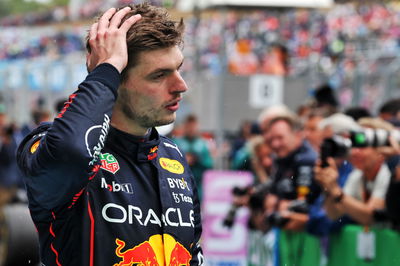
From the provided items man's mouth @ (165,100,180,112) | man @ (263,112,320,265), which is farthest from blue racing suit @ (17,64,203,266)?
man @ (263,112,320,265)

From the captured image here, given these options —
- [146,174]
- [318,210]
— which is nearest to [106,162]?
[146,174]

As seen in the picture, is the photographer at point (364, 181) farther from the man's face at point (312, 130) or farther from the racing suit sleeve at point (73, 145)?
the racing suit sleeve at point (73, 145)

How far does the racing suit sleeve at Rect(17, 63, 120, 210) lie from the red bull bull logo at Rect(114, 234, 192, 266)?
31 cm

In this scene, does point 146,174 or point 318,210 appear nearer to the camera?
point 146,174

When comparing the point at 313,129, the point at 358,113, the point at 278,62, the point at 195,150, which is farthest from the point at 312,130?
the point at 278,62

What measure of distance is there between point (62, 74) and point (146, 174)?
59.3 feet

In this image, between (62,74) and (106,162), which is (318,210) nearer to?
(106,162)

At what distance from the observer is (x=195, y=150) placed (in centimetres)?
1191

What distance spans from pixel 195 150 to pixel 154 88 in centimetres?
916

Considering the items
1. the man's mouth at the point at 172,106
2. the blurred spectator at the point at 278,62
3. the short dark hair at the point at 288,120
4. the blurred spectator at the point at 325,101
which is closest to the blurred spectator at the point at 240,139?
the blurred spectator at the point at 278,62

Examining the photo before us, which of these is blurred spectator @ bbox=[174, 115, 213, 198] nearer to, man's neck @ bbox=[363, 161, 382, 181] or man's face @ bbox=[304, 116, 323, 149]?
man's face @ bbox=[304, 116, 323, 149]

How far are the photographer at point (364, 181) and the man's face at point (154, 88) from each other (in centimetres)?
319

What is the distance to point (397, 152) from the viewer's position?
18.4ft

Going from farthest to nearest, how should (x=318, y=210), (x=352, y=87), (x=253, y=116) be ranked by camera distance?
(x=253, y=116) < (x=352, y=87) < (x=318, y=210)
